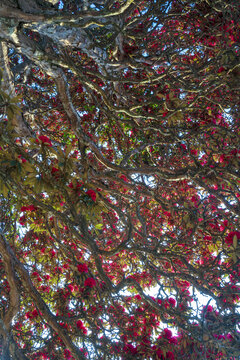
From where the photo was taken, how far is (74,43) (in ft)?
8.21

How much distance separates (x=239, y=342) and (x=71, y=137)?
3.93m

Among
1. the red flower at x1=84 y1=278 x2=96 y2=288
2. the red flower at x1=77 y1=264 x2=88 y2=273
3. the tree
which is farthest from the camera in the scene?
the red flower at x1=77 y1=264 x2=88 y2=273

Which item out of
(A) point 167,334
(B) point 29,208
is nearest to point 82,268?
(B) point 29,208

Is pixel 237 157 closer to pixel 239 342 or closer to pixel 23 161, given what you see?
pixel 239 342

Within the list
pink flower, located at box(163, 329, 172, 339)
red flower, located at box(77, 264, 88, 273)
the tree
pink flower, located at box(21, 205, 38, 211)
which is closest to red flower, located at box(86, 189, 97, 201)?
the tree

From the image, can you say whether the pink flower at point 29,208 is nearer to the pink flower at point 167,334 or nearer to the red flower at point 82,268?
the red flower at point 82,268

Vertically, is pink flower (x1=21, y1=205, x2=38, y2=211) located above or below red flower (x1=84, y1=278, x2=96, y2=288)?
above

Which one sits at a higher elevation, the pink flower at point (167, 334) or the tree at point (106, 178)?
the tree at point (106, 178)

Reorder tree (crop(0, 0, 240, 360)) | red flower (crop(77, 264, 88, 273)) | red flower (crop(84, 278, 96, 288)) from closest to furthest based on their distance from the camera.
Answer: tree (crop(0, 0, 240, 360)), red flower (crop(84, 278, 96, 288)), red flower (crop(77, 264, 88, 273))

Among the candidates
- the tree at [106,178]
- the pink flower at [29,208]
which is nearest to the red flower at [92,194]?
A: the tree at [106,178]

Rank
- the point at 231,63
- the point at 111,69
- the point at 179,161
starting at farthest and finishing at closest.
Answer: the point at 179,161
the point at 111,69
the point at 231,63

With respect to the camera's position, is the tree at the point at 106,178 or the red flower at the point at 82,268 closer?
the tree at the point at 106,178

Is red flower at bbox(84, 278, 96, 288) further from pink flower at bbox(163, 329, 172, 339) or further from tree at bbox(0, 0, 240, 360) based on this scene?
pink flower at bbox(163, 329, 172, 339)

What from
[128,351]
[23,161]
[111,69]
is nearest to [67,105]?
[111,69]
